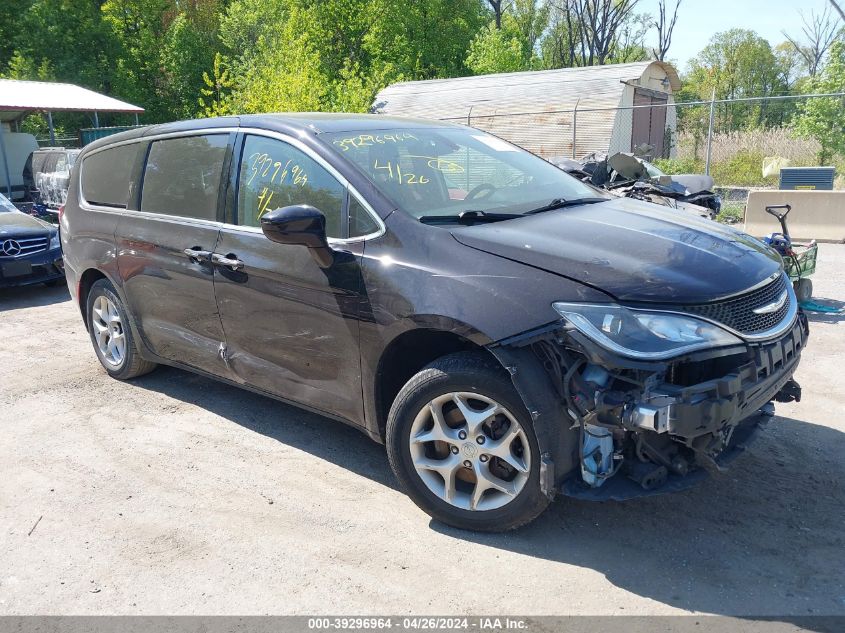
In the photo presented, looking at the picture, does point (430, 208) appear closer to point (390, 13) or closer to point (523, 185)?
point (523, 185)

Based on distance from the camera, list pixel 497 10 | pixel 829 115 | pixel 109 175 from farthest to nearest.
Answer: pixel 497 10
pixel 829 115
pixel 109 175

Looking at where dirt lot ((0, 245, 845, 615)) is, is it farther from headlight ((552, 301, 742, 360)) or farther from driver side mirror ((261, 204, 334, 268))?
driver side mirror ((261, 204, 334, 268))

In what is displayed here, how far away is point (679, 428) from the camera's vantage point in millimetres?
2637

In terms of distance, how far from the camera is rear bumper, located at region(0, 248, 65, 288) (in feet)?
28.1

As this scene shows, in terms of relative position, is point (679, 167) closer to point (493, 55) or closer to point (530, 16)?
point (493, 55)

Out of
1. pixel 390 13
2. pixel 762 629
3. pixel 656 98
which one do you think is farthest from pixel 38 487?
pixel 390 13

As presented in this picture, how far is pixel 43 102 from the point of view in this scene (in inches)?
780

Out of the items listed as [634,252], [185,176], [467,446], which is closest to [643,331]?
[634,252]

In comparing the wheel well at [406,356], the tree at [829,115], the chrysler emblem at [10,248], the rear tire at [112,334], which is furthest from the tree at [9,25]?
the wheel well at [406,356]

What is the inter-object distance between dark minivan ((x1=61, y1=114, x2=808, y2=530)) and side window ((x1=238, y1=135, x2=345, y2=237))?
0.01 metres

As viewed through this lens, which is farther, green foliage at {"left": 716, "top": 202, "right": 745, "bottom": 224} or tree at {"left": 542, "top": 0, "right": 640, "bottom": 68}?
tree at {"left": 542, "top": 0, "right": 640, "bottom": 68}

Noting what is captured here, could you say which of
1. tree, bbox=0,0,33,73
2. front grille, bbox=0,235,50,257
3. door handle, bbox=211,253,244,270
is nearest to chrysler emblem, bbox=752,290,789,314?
door handle, bbox=211,253,244,270

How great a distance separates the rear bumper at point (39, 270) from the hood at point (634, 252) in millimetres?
7210

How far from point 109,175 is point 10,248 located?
14.5 feet
